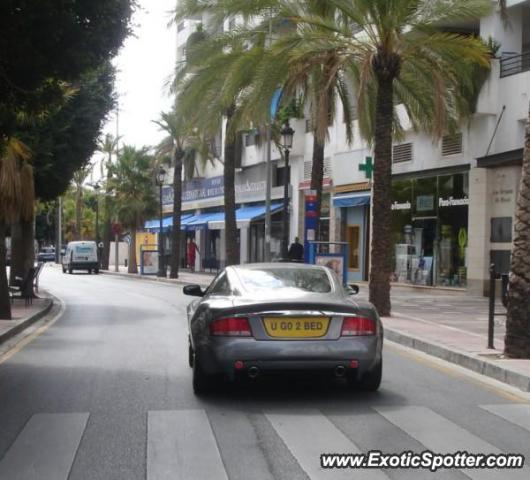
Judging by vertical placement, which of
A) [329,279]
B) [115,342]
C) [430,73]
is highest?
[430,73]

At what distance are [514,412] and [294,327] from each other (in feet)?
7.48

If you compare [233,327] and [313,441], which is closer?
[313,441]

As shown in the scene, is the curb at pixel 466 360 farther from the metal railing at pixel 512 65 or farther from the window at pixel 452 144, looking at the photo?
the window at pixel 452 144

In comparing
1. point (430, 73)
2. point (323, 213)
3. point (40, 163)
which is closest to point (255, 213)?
point (323, 213)

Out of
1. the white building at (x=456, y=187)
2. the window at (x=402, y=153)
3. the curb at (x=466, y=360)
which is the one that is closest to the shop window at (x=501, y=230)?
the white building at (x=456, y=187)

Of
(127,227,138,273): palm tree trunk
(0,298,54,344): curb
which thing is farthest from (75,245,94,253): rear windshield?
(0,298,54,344): curb

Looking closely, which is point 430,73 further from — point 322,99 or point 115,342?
point 115,342

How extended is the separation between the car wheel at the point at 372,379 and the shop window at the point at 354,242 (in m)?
24.8

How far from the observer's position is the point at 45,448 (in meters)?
6.11

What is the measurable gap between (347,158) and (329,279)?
24.3 m

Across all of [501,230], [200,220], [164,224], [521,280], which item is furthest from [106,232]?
[521,280]

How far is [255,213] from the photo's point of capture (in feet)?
133

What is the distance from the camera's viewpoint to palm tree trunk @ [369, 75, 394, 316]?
1722 centimetres

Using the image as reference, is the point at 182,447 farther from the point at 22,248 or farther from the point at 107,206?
the point at 107,206
